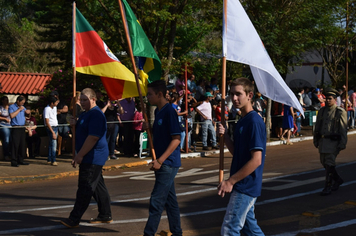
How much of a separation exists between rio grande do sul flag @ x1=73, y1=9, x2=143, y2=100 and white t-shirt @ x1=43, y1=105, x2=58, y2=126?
225 inches

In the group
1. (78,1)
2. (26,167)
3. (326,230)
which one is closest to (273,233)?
(326,230)

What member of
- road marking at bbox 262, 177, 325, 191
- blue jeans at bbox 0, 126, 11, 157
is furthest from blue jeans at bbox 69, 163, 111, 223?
blue jeans at bbox 0, 126, 11, 157

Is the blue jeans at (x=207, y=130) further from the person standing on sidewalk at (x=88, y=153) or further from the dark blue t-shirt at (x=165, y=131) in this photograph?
the dark blue t-shirt at (x=165, y=131)

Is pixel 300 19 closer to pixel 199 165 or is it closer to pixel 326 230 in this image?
pixel 199 165

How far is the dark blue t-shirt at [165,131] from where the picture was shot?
20.2 ft

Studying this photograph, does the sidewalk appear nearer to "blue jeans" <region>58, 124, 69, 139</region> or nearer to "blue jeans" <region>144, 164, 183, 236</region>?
"blue jeans" <region>58, 124, 69, 139</region>

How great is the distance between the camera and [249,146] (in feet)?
15.4

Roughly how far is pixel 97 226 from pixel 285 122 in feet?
42.9

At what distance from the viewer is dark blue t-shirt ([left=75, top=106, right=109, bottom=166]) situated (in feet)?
23.0

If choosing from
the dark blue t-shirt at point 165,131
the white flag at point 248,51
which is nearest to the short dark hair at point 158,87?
the dark blue t-shirt at point 165,131

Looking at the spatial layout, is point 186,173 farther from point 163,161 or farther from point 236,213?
point 236,213

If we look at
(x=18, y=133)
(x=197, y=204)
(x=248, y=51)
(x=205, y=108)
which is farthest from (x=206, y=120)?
(x=248, y=51)

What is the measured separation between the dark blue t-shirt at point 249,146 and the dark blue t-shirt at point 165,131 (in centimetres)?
146

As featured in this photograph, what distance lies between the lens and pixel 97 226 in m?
7.27
